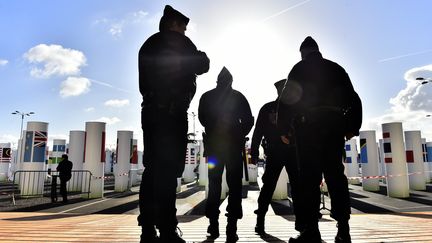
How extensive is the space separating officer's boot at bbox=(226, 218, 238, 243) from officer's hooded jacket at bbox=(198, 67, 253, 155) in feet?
2.89

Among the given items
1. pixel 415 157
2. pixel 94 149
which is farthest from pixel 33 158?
pixel 415 157

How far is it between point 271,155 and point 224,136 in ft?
3.20

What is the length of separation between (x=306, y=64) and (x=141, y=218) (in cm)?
214

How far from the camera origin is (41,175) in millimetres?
15773

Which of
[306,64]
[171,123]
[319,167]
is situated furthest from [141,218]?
[306,64]

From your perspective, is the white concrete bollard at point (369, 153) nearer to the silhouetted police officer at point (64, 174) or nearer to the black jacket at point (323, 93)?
the silhouetted police officer at point (64, 174)

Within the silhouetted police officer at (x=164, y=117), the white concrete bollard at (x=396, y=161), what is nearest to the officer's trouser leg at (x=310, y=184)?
the silhouetted police officer at (x=164, y=117)

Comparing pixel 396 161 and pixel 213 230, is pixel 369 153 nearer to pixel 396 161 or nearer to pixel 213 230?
pixel 396 161

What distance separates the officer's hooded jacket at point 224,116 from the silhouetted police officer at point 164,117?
124 cm

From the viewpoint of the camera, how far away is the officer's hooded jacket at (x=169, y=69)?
8.70 ft

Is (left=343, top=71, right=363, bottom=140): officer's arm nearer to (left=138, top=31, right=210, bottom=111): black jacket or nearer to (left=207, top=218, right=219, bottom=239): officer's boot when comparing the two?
(left=138, top=31, right=210, bottom=111): black jacket

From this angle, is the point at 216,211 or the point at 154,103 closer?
the point at 154,103

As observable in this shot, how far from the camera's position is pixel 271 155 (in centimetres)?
457

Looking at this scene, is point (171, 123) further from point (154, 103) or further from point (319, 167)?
point (319, 167)
